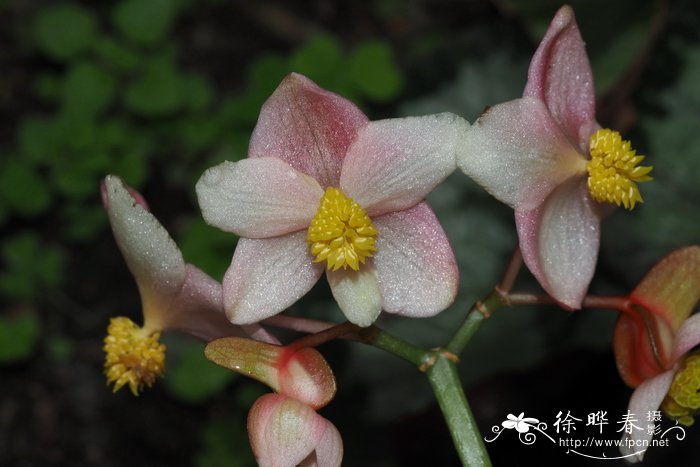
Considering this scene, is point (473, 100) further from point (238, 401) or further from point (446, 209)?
point (238, 401)

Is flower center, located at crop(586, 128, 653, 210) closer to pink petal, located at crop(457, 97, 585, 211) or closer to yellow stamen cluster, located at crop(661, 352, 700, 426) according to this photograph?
pink petal, located at crop(457, 97, 585, 211)

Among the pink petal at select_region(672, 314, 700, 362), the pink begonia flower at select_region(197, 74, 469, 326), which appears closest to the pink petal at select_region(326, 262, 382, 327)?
the pink begonia flower at select_region(197, 74, 469, 326)

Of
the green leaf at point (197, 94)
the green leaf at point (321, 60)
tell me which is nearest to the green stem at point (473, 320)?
the green leaf at point (321, 60)

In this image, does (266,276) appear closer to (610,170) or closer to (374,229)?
(374,229)

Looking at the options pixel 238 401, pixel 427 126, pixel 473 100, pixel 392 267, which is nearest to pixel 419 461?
pixel 238 401

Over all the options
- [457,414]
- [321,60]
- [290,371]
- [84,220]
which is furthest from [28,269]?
[457,414]

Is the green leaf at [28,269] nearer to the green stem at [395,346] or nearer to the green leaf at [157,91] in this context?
the green leaf at [157,91]
